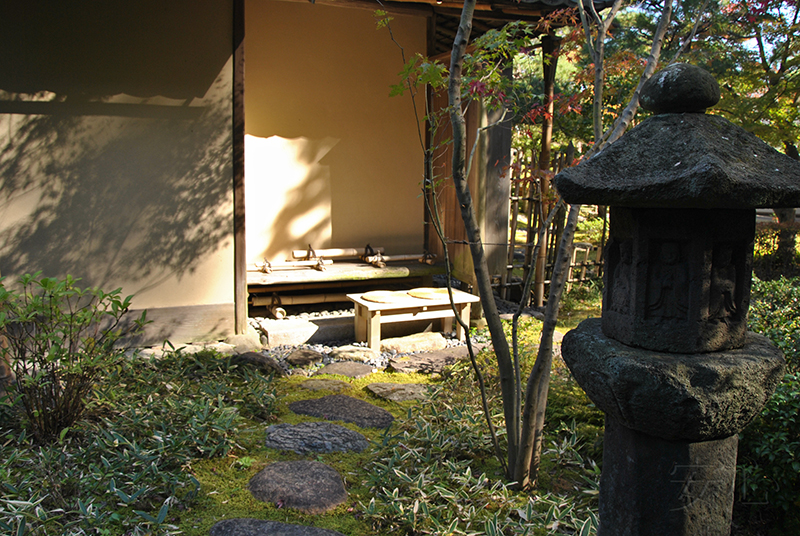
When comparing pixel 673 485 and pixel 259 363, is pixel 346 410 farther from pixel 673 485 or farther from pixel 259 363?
pixel 673 485

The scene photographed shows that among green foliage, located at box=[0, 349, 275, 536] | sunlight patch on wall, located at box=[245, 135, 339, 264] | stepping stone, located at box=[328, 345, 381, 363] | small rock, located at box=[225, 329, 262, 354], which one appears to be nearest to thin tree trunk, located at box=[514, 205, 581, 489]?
green foliage, located at box=[0, 349, 275, 536]

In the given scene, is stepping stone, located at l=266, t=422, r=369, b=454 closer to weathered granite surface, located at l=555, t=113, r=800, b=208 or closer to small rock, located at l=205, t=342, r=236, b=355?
small rock, located at l=205, t=342, r=236, b=355

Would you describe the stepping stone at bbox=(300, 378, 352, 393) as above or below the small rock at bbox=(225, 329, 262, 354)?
below

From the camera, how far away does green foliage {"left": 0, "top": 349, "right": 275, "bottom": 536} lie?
2789 millimetres

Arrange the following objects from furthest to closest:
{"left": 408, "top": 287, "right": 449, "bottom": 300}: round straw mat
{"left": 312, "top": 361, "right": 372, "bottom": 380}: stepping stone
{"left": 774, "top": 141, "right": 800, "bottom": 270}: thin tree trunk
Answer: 1. {"left": 774, "top": 141, "right": 800, "bottom": 270}: thin tree trunk
2. {"left": 408, "top": 287, "right": 449, "bottom": 300}: round straw mat
3. {"left": 312, "top": 361, "right": 372, "bottom": 380}: stepping stone

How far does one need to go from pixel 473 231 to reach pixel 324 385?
2.60m

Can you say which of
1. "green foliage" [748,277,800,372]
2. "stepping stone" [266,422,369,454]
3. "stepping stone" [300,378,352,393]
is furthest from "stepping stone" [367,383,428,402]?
"green foliage" [748,277,800,372]

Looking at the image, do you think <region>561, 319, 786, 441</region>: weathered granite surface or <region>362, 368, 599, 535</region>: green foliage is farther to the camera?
<region>362, 368, 599, 535</region>: green foliage

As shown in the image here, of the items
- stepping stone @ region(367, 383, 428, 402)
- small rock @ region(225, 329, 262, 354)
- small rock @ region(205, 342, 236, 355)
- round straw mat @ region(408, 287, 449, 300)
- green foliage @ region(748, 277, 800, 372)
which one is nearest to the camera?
green foliage @ region(748, 277, 800, 372)

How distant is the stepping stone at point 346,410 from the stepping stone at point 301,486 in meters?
Result: 0.92

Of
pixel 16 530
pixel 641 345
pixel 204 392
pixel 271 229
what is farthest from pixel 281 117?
pixel 641 345

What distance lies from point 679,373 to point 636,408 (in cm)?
18

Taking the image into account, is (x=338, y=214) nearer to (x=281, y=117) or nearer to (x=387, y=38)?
(x=281, y=117)

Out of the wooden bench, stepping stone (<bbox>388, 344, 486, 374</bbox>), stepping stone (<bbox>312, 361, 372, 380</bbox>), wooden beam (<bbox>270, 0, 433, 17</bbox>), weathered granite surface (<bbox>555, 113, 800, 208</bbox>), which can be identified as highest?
wooden beam (<bbox>270, 0, 433, 17</bbox>)
